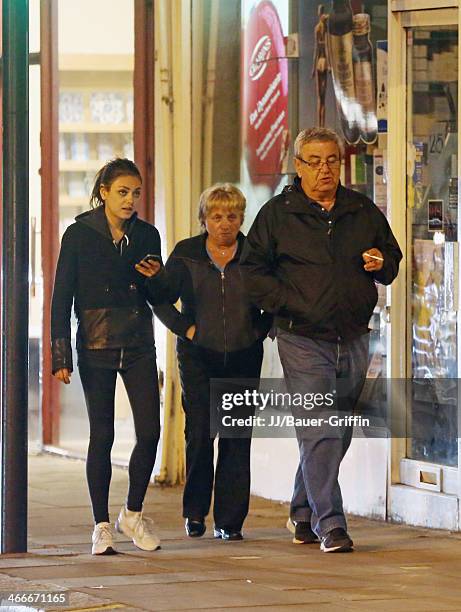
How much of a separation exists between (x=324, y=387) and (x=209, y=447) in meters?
0.89

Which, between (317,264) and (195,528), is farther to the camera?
(195,528)

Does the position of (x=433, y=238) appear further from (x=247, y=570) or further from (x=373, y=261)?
(x=247, y=570)

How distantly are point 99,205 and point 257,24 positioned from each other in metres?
2.48

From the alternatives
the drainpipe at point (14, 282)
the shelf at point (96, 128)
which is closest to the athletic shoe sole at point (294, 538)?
the drainpipe at point (14, 282)

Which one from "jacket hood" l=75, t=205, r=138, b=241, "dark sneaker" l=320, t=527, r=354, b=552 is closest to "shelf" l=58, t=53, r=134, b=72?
"jacket hood" l=75, t=205, r=138, b=241

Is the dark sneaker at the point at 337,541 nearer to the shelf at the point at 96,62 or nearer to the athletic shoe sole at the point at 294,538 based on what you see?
the athletic shoe sole at the point at 294,538

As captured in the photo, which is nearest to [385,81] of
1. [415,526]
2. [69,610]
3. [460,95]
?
[460,95]

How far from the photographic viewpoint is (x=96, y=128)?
12.0 m

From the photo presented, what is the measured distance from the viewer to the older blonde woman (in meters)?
8.20

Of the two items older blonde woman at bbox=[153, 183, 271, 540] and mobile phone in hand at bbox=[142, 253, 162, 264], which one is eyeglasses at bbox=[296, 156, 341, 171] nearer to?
older blonde woman at bbox=[153, 183, 271, 540]

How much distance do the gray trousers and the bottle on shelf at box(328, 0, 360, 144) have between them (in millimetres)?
1905

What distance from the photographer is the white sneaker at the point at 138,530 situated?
7.92m

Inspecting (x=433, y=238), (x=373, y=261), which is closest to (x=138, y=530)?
(x=373, y=261)

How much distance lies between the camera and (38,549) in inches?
314
